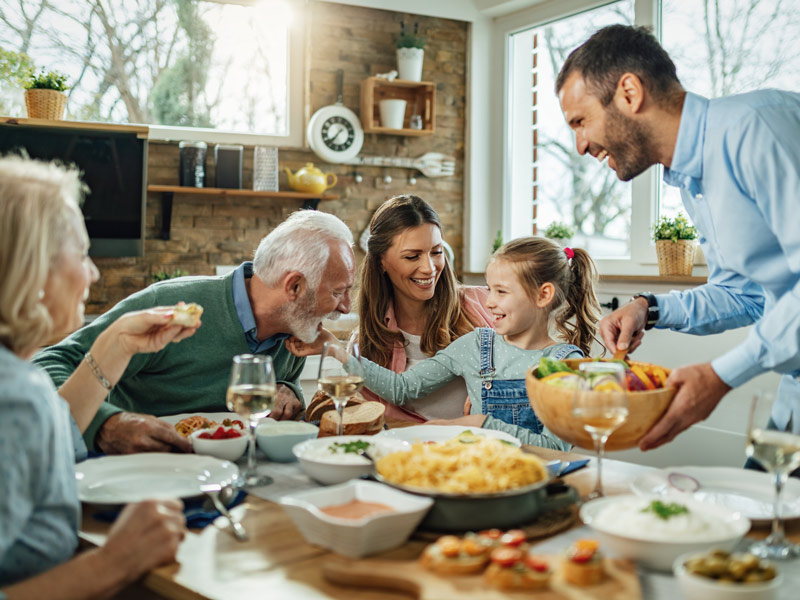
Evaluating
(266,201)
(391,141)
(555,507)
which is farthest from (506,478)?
(391,141)

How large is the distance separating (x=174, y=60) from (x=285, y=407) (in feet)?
10.8

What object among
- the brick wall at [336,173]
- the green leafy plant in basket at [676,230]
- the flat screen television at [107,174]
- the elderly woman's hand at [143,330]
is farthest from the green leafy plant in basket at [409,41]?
the elderly woman's hand at [143,330]

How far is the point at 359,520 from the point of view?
1.10 m

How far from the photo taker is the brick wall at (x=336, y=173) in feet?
15.0

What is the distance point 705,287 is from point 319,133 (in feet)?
10.7

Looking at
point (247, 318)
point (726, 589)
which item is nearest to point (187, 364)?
point (247, 318)

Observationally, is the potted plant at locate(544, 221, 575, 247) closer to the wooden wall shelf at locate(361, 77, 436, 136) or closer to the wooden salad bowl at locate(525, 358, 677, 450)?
the wooden wall shelf at locate(361, 77, 436, 136)

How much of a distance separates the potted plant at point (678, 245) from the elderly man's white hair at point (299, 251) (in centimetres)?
221

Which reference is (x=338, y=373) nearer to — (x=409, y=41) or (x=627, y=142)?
(x=627, y=142)

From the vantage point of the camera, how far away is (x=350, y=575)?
1.01 metres

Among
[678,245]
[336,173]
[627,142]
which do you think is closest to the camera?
[627,142]

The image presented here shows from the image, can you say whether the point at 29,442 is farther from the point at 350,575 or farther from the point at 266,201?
the point at 266,201

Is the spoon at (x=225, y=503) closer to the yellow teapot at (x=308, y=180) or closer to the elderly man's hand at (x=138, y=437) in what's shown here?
the elderly man's hand at (x=138, y=437)

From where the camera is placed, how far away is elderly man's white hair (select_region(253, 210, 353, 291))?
7.30ft
